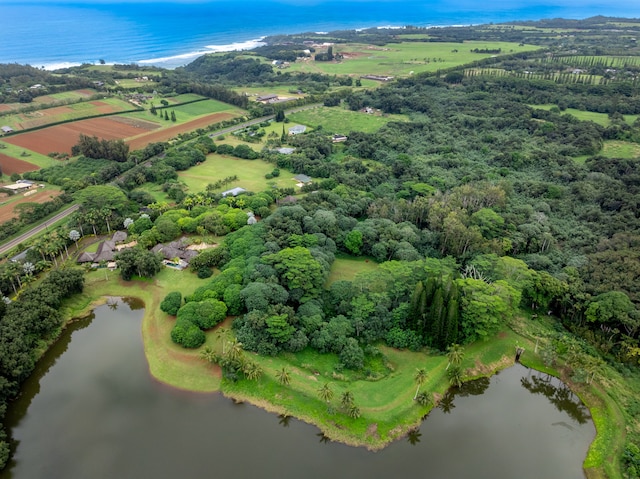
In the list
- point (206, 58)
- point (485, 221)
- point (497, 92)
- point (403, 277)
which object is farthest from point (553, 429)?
point (206, 58)

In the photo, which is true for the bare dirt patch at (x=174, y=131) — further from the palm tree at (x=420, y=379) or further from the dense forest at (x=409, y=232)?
the palm tree at (x=420, y=379)

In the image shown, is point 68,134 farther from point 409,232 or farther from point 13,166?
point 409,232

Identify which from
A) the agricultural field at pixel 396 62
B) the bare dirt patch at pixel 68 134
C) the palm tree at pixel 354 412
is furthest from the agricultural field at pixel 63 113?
the palm tree at pixel 354 412

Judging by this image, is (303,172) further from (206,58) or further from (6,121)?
(206,58)

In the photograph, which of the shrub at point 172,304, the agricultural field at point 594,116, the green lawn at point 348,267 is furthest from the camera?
the agricultural field at point 594,116

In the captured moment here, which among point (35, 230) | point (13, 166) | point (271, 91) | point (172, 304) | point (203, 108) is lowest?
point (172, 304)

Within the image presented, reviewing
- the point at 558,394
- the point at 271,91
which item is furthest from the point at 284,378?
the point at 271,91
